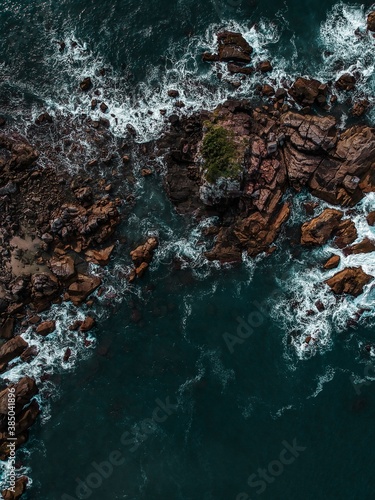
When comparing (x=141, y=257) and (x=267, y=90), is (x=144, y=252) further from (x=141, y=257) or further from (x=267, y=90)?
(x=267, y=90)

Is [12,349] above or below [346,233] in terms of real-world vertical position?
above

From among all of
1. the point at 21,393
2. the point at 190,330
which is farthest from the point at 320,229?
the point at 21,393

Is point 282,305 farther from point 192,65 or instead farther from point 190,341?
point 192,65

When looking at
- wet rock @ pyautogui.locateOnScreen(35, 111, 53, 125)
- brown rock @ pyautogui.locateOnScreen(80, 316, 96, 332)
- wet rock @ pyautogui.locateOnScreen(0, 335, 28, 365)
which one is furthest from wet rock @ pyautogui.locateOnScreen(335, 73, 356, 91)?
wet rock @ pyautogui.locateOnScreen(0, 335, 28, 365)

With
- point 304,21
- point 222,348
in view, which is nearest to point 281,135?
point 304,21

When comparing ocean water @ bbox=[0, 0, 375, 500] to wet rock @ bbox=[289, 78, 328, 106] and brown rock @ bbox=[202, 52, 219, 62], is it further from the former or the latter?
wet rock @ bbox=[289, 78, 328, 106]

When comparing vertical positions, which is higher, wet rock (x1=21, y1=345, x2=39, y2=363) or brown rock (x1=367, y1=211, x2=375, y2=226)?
wet rock (x1=21, y1=345, x2=39, y2=363)

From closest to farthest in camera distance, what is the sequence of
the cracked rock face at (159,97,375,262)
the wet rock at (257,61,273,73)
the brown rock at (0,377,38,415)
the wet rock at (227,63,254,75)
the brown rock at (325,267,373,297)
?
the brown rock at (0,377,38,415) < the cracked rock face at (159,97,375,262) < the brown rock at (325,267,373,297) < the wet rock at (257,61,273,73) < the wet rock at (227,63,254,75)
